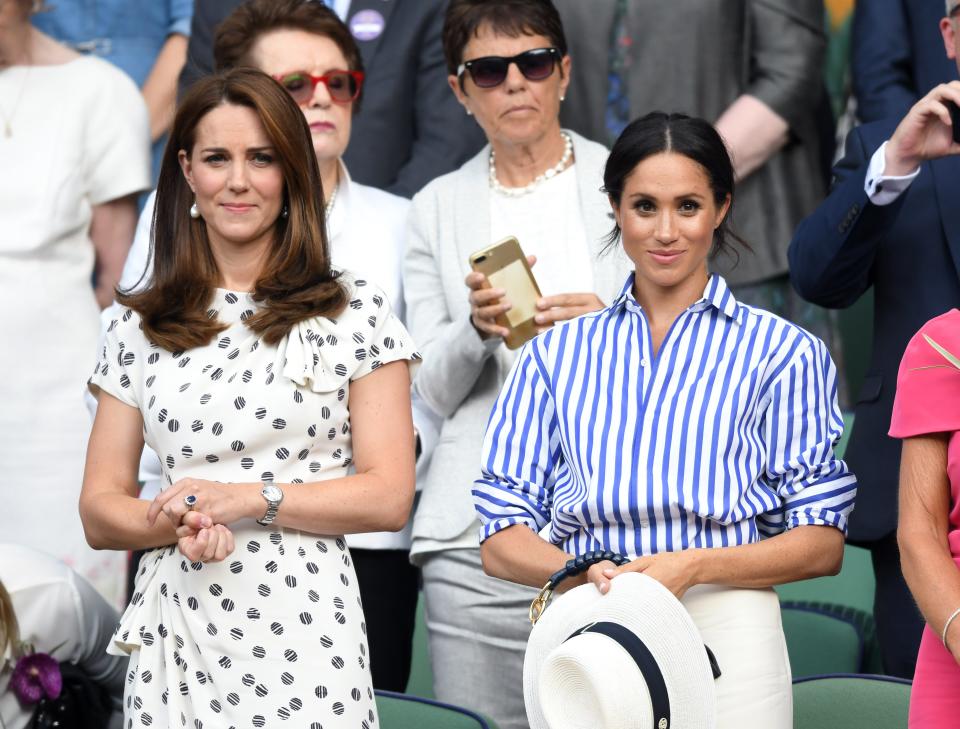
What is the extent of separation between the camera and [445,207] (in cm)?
395

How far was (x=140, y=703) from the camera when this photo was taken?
280cm

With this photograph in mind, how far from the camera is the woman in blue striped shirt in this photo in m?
2.73

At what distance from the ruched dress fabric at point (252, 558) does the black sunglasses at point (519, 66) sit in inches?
40.1

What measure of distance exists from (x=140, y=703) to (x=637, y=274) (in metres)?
1.18

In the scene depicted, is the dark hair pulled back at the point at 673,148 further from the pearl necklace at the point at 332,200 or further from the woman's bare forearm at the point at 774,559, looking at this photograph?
the pearl necklace at the point at 332,200

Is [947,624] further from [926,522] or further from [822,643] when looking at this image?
[822,643]

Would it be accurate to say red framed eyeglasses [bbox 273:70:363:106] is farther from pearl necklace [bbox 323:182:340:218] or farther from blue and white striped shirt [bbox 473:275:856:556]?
blue and white striped shirt [bbox 473:275:856:556]

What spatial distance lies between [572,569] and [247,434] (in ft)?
2.05

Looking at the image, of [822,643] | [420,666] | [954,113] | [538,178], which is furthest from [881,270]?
[420,666]

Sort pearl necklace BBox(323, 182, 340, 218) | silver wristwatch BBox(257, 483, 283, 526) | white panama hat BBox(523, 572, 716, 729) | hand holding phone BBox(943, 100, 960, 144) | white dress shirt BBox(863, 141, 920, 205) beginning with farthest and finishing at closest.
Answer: pearl necklace BBox(323, 182, 340, 218) → white dress shirt BBox(863, 141, 920, 205) → hand holding phone BBox(943, 100, 960, 144) → silver wristwatch BBox(257, 483, 283, 526) → white panama hat BBox(523, 572, 716, 729)

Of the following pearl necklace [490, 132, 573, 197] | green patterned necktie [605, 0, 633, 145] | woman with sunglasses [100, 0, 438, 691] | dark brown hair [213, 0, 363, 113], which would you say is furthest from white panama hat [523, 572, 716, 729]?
green patterned necktie [605, 0, 633, 145]

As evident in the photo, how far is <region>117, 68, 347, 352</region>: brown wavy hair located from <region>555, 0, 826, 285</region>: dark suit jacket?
1.58 metres

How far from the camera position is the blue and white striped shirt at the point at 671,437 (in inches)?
109

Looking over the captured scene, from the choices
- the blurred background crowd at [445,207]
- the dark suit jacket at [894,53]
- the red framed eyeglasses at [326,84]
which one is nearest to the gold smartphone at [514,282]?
the blurred background crowd at [445,207]
